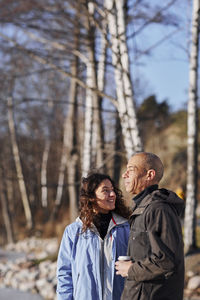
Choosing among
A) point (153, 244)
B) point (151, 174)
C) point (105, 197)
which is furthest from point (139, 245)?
point (105, 197)

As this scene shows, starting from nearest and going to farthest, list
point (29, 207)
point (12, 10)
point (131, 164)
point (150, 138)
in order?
point (131, 164)
point (12, 10)
point (29, 207)
point (150, 138)

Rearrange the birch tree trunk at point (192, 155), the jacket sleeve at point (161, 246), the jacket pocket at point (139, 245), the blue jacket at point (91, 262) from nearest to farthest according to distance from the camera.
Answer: the jacket sleeve at point (161, 246) < the jacket pocket at point (139, 245) < the blue jacket at point (91, 262) < the birch tree trunk at point (192, 155)

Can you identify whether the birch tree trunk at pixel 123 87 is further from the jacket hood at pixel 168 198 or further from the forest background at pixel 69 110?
the jacket hood at pixel 168 198

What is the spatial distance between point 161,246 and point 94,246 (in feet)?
2.45

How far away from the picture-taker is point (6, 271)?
8.72 metres

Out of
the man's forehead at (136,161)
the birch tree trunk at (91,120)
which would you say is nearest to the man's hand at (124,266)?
the man's forehead at (136,161)

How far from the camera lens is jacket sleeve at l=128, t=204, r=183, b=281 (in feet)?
7.14

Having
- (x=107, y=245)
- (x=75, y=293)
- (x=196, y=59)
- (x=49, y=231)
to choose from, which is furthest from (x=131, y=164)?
(x=49, y=231)

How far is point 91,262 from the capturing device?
279 cm

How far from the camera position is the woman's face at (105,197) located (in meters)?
2.96

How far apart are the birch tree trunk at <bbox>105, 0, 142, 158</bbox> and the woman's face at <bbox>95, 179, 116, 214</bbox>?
2.62 metres

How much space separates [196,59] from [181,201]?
4.76 m

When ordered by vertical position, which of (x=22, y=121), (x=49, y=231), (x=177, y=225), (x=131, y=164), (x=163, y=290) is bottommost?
(x=49, y=231)

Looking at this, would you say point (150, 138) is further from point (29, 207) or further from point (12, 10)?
point (12, 10)
